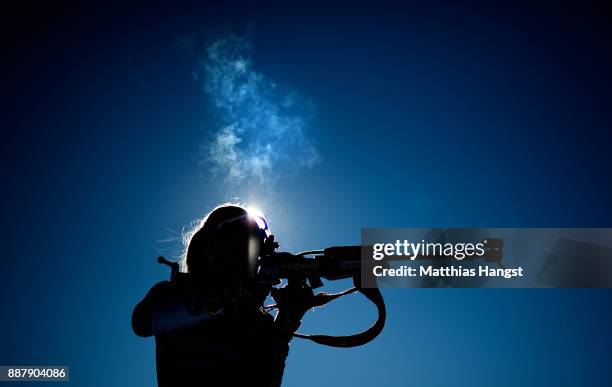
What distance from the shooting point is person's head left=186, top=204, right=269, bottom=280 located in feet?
8.99

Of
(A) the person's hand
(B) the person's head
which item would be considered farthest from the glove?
(B) the person's head

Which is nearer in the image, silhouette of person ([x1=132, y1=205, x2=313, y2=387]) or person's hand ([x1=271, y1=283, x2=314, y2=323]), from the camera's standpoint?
silhouette of person ([x1=132, y1=205, x2=313, y2=387])

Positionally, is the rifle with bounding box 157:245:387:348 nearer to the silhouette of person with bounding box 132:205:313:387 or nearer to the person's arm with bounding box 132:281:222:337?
the silhouette of person with bounding box 132:205:313:387

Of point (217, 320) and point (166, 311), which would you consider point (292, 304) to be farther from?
point (166, 311)

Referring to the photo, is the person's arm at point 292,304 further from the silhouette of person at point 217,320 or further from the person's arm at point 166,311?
the person's arm at point 166,311

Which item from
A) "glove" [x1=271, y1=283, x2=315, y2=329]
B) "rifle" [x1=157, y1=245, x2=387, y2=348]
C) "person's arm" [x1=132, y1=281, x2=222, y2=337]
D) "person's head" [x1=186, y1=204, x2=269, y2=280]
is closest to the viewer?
"person's arm" [x1=132, y1=281, x2=222, y2=337]

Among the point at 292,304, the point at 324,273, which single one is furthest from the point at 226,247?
the point at 324,273

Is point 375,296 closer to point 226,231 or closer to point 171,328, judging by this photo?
point 226,231

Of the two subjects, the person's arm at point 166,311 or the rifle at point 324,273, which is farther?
the rifle at point 324,273

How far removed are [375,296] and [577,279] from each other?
657 cm

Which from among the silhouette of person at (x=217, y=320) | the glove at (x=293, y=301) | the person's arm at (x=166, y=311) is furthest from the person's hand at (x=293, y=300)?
the person's arm at (x=166, y=311)

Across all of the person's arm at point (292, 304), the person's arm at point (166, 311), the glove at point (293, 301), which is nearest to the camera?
the person's arm at point (166, 311)

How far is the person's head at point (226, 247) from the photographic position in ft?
8.99

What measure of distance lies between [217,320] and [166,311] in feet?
2.25
